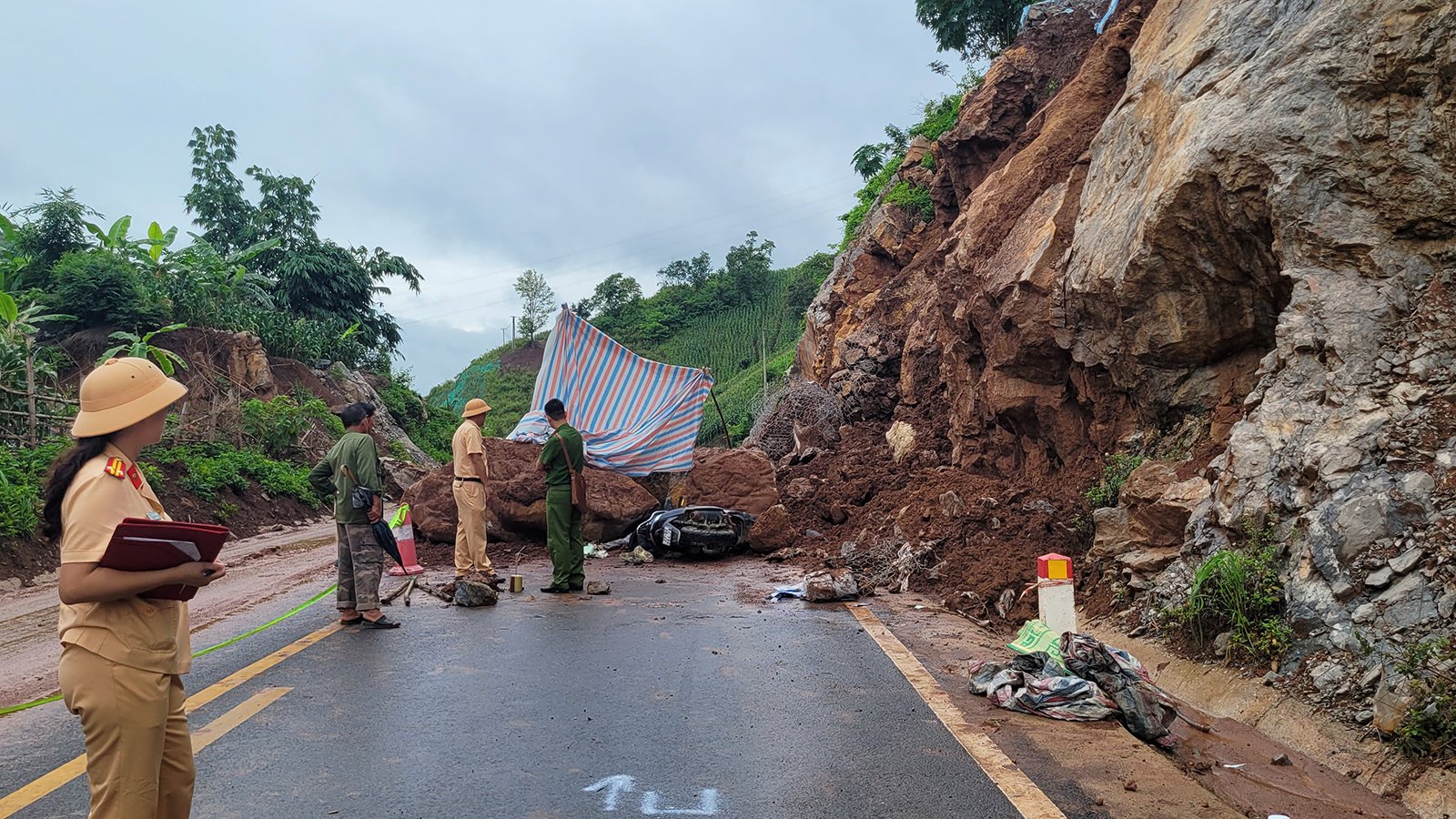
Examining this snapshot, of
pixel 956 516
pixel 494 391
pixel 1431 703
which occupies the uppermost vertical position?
pixel 494 391

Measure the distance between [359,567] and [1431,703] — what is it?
7.12 m

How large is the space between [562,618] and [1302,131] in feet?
22.2

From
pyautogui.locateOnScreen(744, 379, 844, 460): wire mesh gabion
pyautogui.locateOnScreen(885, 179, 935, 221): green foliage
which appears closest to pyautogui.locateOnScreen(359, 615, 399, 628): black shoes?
pyautogui.locateOnScreen(744, 379, 844, 460): wire mesh gabion

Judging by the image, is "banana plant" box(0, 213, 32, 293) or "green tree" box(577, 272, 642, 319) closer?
"banana plant" box(0, 213, 32, 293)

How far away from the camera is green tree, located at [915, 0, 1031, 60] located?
24.7m

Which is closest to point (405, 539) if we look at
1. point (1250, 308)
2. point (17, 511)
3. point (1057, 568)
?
point (17, 511)

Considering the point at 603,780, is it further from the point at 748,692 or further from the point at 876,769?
the point at 748,692

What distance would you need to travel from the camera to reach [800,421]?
63.3ft

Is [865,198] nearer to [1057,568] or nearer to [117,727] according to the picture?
[1057,568]

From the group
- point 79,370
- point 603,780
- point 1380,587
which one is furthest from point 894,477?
point 79,370

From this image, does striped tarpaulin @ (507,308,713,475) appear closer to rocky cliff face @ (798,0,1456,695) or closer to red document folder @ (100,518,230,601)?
rocky cliff face @ (798,0,1456,695)

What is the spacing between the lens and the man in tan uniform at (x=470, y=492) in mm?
10266

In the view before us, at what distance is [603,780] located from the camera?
4.21 m

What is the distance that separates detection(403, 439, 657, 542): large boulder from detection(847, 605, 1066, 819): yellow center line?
7.05 m
